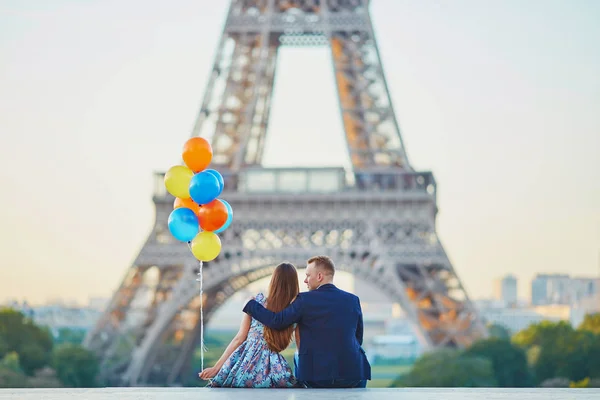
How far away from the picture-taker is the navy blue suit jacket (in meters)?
9.32

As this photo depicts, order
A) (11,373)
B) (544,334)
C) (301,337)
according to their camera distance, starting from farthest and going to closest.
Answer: (544,334), (11,373), (301,337)

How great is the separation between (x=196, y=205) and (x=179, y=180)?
304mm

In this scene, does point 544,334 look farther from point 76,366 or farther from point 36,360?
point 36,360

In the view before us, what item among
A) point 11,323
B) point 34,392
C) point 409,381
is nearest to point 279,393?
point 34,392

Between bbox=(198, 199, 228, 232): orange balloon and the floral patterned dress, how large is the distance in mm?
2281

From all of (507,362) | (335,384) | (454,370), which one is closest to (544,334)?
(507,362)

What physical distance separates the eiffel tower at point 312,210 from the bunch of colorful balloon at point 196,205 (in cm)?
1926

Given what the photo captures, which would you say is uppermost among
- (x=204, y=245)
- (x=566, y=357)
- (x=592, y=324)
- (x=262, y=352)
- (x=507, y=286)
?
(x=507, y=286)

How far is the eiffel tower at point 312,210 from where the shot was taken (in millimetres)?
31375

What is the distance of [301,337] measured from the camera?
31.1 ft

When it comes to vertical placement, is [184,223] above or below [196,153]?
below

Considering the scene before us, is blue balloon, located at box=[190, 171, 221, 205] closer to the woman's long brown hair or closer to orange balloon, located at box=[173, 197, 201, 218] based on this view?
orange balloon, located at box=[173, 197, 201, 218]

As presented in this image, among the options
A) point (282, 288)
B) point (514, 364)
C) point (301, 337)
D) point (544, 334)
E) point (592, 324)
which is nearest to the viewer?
point (282, 288)

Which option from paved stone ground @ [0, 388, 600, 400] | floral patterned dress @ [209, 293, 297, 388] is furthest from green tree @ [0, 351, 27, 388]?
floral patterned dress @ [209, 293, 297, 388]
